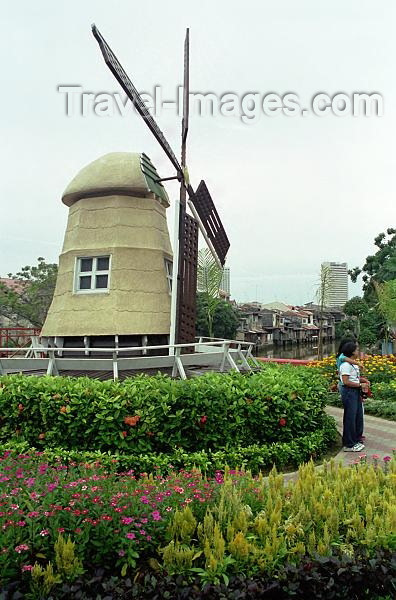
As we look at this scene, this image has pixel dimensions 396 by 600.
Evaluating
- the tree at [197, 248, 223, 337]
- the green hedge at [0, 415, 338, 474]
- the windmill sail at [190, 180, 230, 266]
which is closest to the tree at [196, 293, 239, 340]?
the tree at [197, 248, 223, 337]

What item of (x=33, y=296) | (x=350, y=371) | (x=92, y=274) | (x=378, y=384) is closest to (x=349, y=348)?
(x=350, y=371)

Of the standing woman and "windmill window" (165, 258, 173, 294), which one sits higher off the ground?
"windmill window" (165, 258, 173, 294)

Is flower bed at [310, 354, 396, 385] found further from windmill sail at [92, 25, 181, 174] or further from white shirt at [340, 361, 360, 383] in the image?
windmill sail at [92, 25, 181, 174]

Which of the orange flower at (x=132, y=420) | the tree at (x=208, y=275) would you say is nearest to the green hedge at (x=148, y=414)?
the orange flower at (x=132, y=420)

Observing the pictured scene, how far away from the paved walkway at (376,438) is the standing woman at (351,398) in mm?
199

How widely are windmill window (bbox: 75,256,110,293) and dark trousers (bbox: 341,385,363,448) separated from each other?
5.30 m

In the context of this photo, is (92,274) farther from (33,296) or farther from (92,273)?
(33,296)

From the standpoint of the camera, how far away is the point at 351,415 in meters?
6.97

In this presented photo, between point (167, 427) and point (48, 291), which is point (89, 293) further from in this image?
point (48, 291)

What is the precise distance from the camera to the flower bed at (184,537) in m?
2.79

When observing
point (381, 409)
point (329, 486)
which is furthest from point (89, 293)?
point (329, 486)

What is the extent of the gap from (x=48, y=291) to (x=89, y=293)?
21.8m

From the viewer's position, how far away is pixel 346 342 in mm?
7156

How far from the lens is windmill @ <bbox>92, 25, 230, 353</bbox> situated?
932 cm
